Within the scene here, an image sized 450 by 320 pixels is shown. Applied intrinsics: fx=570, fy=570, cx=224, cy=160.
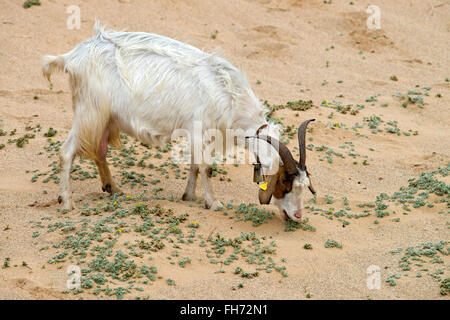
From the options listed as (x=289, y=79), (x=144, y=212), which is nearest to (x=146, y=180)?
(x=144, y=212)

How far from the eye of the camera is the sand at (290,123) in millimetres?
5047

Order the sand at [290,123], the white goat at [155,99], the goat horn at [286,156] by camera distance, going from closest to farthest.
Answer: the sand at [290,123], the goat horn at [286,156], the white goat at [155,99]

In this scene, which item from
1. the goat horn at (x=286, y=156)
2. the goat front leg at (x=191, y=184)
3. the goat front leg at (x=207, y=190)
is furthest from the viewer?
the goat front leg at (x=191, y=184)

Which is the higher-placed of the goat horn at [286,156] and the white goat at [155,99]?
the white goat at [155,99]

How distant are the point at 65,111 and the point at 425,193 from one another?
5.73 metres

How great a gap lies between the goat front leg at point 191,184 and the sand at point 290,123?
13cm

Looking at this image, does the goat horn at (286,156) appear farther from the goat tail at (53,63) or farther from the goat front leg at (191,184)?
the goat tail at (53,63)

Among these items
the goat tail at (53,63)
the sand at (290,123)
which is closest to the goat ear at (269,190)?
the sand at (290,123)

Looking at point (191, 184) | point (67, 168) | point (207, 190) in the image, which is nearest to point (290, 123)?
point (191, 184)

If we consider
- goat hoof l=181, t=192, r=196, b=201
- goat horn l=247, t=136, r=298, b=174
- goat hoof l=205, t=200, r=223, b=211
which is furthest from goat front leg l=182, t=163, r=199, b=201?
goat horn l=247, t=136, r=298, b=174

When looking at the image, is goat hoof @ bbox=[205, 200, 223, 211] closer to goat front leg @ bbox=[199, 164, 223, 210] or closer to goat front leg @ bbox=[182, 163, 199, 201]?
goat front leg @ bbox=[199, 164, 223, 210]

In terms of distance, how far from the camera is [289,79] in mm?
11172

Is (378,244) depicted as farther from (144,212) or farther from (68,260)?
(68,260)

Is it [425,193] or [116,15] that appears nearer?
[425,193]
